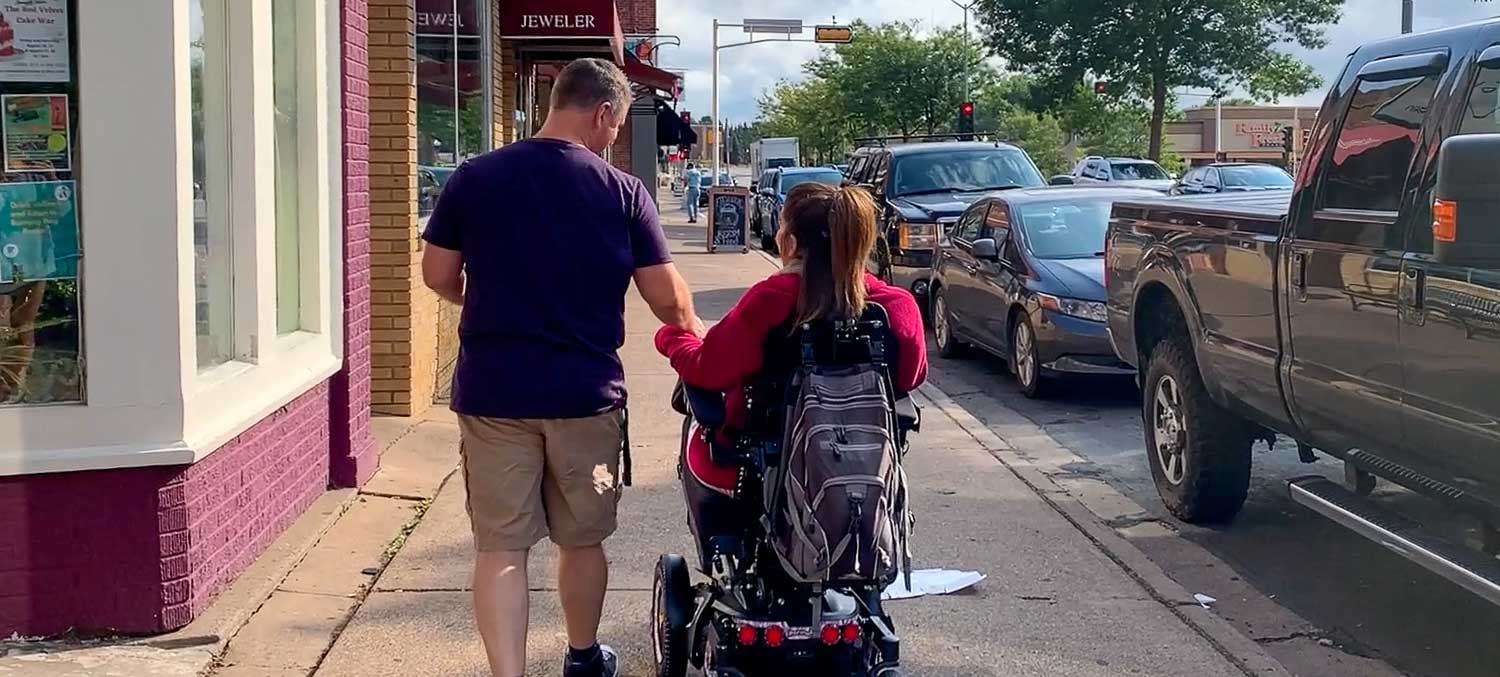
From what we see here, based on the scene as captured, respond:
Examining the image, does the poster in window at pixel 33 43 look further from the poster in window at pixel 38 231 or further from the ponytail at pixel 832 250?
the ponytail at pixel 832 250

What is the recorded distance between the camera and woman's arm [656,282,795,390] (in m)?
4.00

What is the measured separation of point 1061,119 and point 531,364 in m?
46.6

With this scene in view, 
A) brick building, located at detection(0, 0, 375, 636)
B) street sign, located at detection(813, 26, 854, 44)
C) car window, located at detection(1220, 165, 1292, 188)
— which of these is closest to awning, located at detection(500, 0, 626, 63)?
brick building, located at detection(0, 0, 375, 636)

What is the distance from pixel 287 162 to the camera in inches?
255

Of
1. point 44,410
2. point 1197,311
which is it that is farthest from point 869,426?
point 1197,311

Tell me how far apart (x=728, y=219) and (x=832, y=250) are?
22.1 metres

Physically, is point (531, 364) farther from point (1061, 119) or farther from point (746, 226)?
point (1061, 119)

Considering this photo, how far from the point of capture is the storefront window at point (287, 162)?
6.40 metres

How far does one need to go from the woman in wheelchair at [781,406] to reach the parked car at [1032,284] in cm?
610

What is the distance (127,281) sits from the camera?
4.73m

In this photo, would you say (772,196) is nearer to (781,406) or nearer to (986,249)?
(986,249)

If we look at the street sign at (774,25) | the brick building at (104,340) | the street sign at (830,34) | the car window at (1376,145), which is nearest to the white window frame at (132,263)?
the brick building at (104,340)

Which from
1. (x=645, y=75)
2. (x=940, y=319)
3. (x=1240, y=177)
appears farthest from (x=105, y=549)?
(x=1240, y=177)

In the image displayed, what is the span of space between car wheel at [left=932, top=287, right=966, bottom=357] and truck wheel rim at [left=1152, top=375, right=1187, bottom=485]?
5780 millimetres
